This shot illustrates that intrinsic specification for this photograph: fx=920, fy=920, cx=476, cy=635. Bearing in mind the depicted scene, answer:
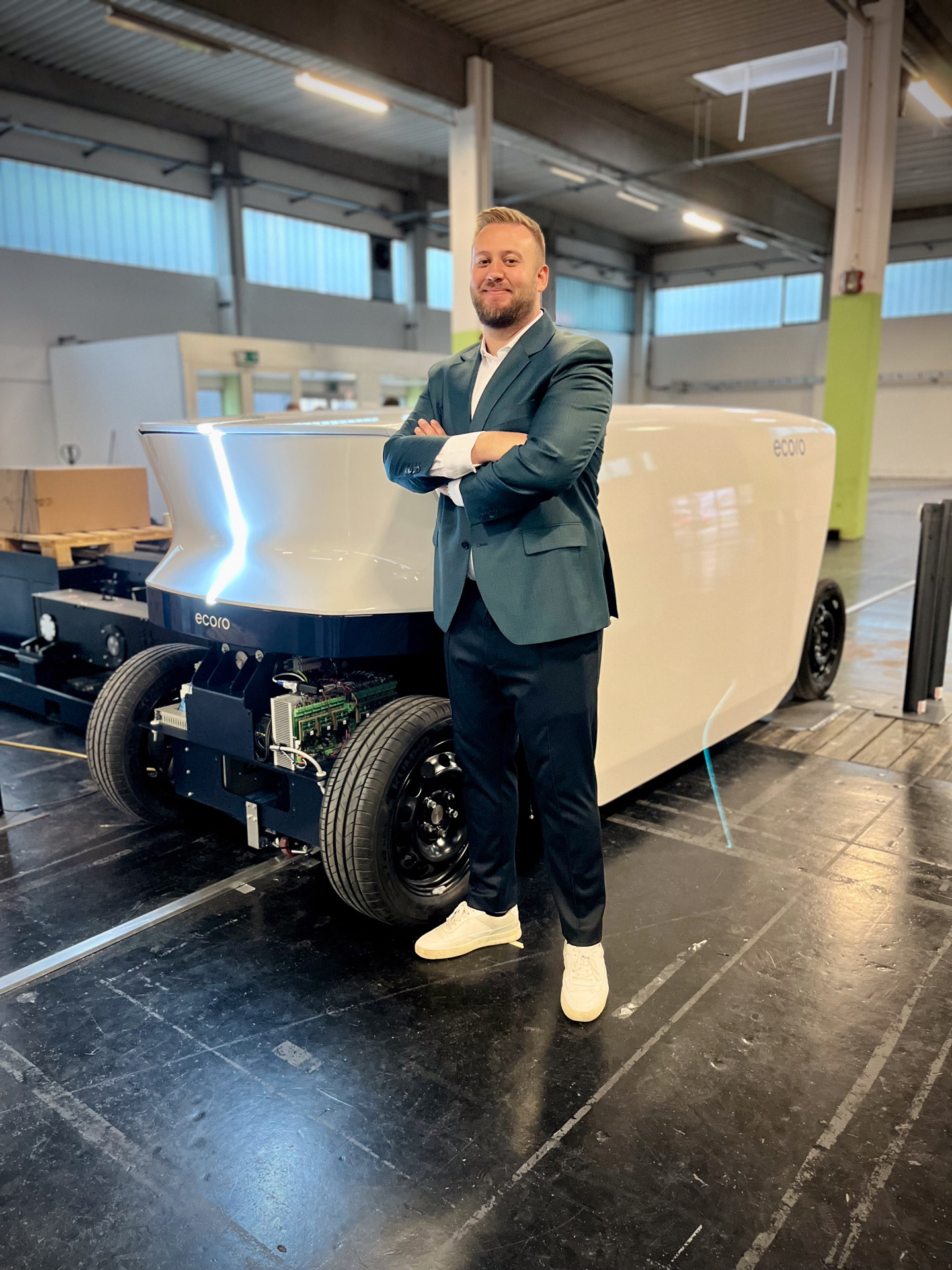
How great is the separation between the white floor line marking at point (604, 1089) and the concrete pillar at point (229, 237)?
14625mm

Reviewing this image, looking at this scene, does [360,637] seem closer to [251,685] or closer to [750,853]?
[251,685]

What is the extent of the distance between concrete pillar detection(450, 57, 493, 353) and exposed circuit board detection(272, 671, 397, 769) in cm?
871

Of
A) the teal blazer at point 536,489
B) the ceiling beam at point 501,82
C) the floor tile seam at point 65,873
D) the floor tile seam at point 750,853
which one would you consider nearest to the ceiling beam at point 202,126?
the ceiling beam at point 501,82

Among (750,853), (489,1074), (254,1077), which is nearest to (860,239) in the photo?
(750,853)

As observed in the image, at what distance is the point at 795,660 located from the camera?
171 inches

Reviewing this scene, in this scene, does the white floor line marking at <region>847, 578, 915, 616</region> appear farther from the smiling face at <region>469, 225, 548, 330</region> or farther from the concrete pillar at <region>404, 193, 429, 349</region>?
the concrete pillar at <region>404, 193, 429, 349</region>

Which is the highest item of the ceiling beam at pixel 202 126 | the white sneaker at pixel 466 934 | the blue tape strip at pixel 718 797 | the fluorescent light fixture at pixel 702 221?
the ceiling beam at pixel 202 126

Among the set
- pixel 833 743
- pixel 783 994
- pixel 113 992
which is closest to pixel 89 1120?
pixel 113 992

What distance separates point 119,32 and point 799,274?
17.7 m

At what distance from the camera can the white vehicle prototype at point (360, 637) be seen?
246cm

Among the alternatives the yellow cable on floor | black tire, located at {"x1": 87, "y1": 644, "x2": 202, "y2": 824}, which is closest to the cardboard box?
the yellow cable on floor

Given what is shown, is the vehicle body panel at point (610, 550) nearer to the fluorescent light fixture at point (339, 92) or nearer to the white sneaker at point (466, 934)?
the white sneaker at point (466, 934)

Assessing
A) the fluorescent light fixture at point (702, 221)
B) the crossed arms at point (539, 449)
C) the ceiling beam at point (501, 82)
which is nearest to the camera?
the crossed arms at point (539, 449)

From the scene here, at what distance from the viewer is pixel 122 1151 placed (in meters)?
1.85
